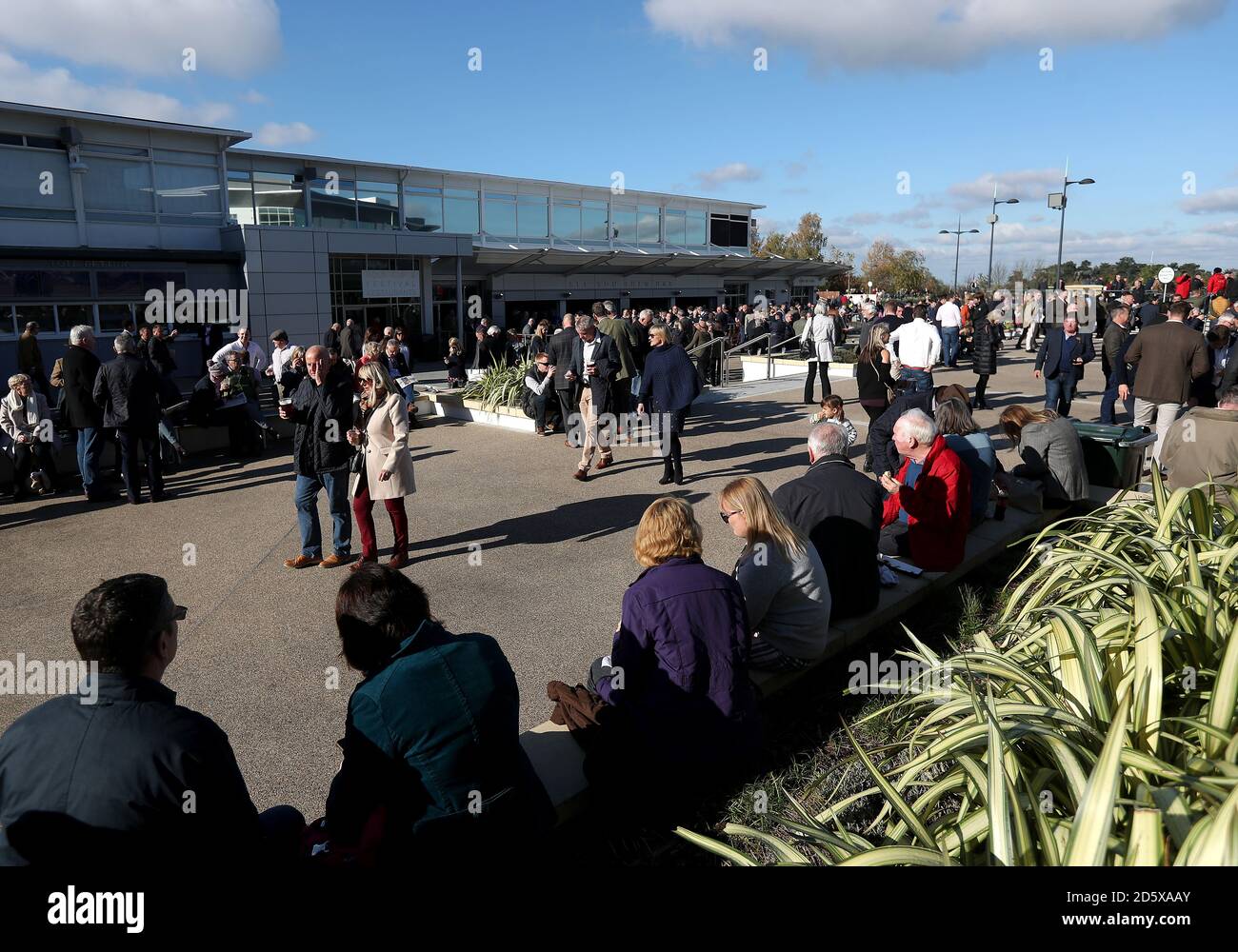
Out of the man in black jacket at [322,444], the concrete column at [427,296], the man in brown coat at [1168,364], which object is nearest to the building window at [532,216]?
the concrete column at [427,296]

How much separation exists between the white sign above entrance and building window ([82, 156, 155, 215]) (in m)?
5.97

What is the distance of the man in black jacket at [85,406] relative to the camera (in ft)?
29.6

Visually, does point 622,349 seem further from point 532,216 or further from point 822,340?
point 532,216

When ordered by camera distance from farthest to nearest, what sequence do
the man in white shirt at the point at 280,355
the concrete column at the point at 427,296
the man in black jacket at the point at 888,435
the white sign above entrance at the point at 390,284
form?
the concrete column at the point at 427,296 → the white sign above entrance at the point at 390,284 → the man in white shirt at the point at 280,355 → the man in black jacket at the point at 888,435

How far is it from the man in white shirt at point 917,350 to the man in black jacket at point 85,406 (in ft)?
31.6

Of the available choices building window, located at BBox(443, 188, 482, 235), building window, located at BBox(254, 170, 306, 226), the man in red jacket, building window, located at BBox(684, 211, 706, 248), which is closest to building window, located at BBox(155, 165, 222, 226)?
building window, located at BBox(254, 170, 306, 226)

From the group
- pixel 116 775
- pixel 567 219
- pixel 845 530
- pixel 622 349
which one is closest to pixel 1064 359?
pixel 622 349

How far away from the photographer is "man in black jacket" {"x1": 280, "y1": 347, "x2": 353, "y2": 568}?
6.75 m

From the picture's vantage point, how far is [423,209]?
31.2m

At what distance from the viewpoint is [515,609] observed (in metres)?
6.09

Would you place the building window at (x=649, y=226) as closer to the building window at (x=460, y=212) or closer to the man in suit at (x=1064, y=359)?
the building window at (x=460, y=212)

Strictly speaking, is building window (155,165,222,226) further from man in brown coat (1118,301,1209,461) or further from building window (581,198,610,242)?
man in brown coat (1118,301,1209,461)

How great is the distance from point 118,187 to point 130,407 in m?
19.0
